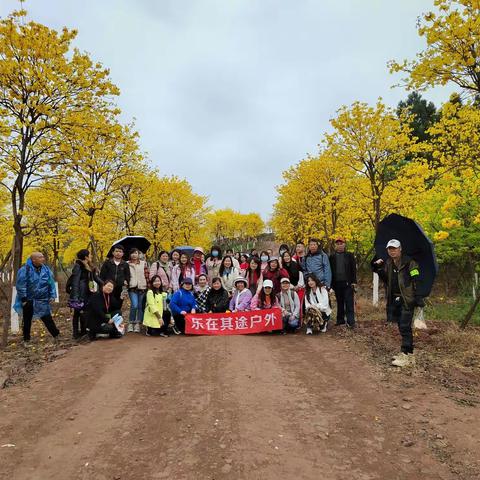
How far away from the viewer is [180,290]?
29.9 ft

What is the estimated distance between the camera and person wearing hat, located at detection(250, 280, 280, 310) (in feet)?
29.2

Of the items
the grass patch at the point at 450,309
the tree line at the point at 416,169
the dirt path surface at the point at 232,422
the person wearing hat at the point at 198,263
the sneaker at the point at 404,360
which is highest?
the tree line at the point at 416,169

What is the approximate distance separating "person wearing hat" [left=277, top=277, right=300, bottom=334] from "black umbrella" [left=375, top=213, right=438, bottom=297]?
209 cm

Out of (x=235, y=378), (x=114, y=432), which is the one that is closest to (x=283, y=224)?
(x=235, y=378)

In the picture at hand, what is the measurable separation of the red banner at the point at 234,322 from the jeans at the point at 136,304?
1.29 meters

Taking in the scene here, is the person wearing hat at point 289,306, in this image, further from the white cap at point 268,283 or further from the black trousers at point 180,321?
the black trousers at point 180,321

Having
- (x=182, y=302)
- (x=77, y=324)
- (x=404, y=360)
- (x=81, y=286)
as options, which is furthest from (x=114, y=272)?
(x=404, y=360)


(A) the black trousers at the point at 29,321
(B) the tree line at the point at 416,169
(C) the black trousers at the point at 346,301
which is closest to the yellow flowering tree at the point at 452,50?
(B) the tree line at the point at 416,169

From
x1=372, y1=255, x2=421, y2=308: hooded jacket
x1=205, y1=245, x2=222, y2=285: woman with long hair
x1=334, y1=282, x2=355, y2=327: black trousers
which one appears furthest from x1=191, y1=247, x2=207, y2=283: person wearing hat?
x1=372, y1=255, x2=421, y2=308: hooded jacket

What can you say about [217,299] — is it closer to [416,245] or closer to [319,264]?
[319,264]

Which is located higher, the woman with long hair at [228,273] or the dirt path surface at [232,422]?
the woman with long hair at [228,273]

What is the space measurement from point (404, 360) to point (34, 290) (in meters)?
7.10

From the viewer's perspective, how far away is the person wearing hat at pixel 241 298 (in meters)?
9.11

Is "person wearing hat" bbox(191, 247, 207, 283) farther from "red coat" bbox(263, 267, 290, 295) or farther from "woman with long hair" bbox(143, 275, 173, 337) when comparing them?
"red coat" bbox(263, 267, 290, 295)
